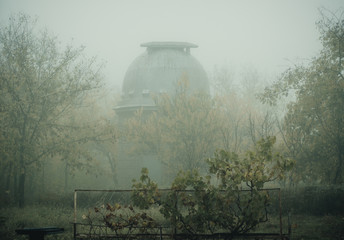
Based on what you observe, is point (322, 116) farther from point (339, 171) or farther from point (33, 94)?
point (33, 94)

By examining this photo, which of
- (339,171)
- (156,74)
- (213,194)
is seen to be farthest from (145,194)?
(156,74)

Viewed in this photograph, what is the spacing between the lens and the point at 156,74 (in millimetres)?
28312

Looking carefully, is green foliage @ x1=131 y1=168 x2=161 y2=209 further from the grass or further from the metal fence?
the grass

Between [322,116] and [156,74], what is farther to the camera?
[156,74]

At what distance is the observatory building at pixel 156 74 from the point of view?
2792 cm

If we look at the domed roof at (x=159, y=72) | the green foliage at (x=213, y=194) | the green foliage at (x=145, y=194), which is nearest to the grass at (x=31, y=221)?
the green foliage at (x=145, y=194)

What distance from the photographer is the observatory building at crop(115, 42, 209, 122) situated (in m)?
27.9

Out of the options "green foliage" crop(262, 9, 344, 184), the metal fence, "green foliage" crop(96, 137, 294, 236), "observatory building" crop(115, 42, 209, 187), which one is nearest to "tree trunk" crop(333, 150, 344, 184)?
"green foliage" crop(262, 9, 344, 184)

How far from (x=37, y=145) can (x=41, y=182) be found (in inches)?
281

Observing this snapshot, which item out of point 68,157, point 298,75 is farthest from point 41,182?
point 298,75

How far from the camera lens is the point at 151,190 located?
22.8 ft

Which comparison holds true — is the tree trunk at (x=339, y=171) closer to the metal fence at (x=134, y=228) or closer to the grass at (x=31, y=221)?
the metal fence at (x=134, y=228)

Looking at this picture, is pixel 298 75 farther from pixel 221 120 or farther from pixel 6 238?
pixel 6 238

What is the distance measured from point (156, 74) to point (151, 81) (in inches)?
28.9
